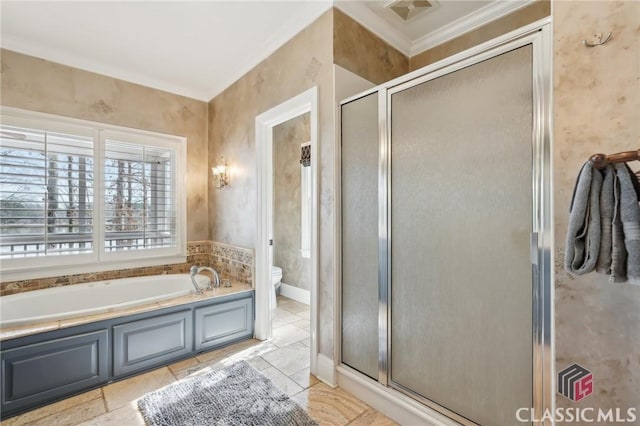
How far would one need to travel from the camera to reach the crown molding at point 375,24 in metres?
2.11

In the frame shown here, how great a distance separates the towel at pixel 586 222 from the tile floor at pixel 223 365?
1.46 meters

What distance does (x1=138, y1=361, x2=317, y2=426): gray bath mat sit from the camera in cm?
178

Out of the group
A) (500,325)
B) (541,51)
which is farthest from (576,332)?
(541,51)

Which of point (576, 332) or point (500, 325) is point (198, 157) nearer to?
point (500, 325)

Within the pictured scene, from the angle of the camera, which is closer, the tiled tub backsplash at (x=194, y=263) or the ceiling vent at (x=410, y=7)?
the ceiling vent at (x=410, y=7)

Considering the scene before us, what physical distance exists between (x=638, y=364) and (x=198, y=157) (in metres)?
3.96

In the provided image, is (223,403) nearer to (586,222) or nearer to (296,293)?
(586,222)

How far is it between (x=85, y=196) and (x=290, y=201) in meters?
2.37

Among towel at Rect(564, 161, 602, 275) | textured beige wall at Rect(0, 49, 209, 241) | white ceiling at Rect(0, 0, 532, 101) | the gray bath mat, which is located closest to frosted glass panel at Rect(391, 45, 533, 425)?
towel at Rect(564, 161, 602, 275)

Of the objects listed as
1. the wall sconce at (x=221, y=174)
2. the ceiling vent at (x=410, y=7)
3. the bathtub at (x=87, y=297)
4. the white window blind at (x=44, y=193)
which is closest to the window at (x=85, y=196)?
the white window blind at (x=44, y=193)

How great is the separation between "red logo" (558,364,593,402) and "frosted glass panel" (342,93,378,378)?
0.96 m

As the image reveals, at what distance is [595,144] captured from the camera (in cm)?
104

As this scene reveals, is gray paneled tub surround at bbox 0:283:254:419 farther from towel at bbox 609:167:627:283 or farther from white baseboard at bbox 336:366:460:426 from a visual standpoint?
towel at bbox 609:167:627:283

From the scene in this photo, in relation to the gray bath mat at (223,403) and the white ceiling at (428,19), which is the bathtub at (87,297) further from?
the white ceiling at (428,19)
